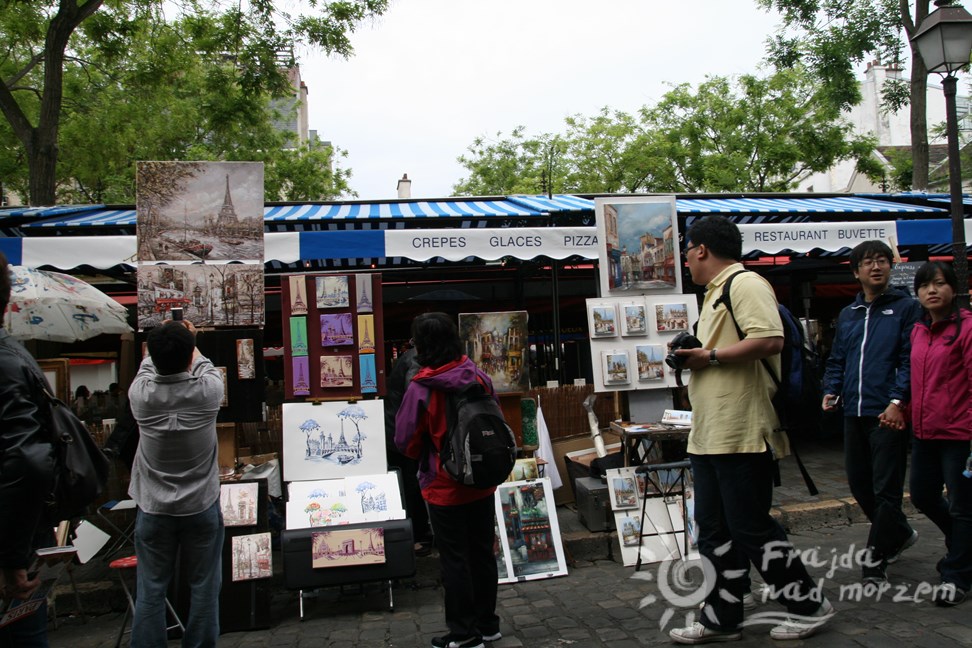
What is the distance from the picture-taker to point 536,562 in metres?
4.84

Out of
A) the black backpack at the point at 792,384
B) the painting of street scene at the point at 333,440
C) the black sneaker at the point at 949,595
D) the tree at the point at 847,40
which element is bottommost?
the black sneaker at the point at 949,595

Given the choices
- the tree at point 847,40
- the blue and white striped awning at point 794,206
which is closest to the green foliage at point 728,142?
the tree at point 847,40

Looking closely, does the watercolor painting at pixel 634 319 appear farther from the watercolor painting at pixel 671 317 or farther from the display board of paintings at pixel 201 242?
the display board of paintings at pixel 201 242

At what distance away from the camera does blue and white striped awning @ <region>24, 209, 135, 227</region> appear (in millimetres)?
6987

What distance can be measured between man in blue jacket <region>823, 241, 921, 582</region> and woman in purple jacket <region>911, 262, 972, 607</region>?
87 mm

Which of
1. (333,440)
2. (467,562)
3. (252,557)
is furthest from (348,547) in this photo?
(467,562)

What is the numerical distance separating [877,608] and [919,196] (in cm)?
798

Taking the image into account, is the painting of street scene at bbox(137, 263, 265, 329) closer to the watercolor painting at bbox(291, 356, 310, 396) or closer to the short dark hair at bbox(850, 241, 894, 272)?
the watercolor painting at bbox(291, 356, 310, 396)

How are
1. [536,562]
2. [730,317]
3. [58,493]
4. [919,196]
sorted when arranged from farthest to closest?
[919,196], [536,562], [730,317], [58,493]

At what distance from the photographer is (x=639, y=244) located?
583 centimetres

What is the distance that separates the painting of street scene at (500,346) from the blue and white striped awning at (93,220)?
3774mm

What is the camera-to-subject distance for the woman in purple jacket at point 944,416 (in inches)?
143

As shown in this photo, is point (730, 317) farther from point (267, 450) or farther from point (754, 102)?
point (754, 102)

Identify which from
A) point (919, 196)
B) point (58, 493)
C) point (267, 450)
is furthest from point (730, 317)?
point (919, 196)
